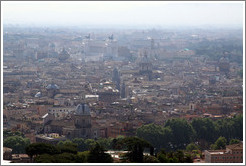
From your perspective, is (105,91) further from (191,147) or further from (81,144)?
(191,147)

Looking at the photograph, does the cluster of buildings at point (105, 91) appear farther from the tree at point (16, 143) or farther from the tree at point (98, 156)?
the tree at point (98, 156)

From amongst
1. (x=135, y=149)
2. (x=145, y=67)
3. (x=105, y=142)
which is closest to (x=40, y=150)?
(x=135, y=149)

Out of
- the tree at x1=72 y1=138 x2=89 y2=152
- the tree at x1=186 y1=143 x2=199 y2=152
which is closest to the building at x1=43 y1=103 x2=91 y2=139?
the tree at x1=72 y1=138 x2=89 y2=152

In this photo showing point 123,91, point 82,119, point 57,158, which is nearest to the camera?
point 57,158

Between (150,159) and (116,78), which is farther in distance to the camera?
(116,78)

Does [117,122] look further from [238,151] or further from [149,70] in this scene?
[149,70]
